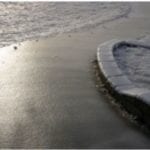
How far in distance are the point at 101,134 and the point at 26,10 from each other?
27.9ft

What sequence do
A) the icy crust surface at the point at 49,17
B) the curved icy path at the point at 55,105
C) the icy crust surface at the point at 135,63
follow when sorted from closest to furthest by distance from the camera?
1. the curved icy path at the point at 55,105
2. the icy crust surface at the point at 135,63
3. the icy crust surface at the point at 49,17

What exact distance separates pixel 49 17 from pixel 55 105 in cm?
642

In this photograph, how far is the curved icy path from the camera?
15.4 feet

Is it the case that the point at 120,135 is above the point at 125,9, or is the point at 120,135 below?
above

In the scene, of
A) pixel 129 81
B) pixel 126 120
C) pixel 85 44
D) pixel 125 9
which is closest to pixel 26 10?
pixel 125 9

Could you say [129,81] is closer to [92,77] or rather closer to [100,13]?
[92,77]

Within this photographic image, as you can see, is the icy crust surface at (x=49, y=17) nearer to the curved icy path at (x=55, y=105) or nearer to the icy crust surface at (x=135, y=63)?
the curved icy path at (x=55, y=105)

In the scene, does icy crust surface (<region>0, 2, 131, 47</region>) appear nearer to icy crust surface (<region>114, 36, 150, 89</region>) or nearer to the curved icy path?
the curved icy path

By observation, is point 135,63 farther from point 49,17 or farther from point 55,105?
point 49,17

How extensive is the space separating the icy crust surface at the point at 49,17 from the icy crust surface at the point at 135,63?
2.45 metres

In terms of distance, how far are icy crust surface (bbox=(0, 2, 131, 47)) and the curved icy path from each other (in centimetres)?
154

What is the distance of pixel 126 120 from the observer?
512cm

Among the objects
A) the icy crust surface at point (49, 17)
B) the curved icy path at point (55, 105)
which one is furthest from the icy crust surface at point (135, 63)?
the icy crust surface at point (49, 17)

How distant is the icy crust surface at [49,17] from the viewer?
9.86 meters
